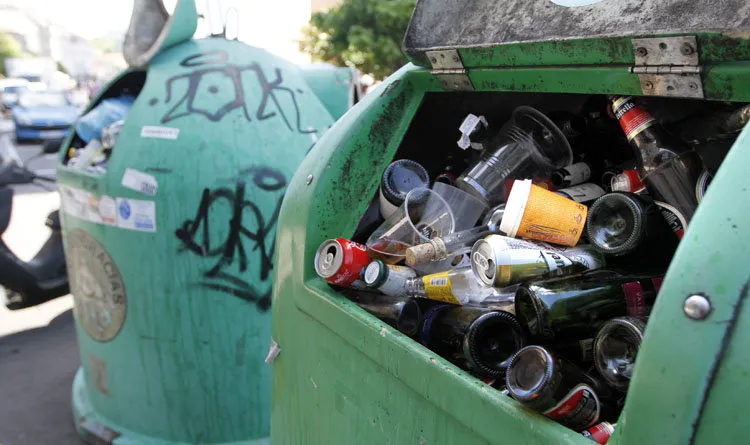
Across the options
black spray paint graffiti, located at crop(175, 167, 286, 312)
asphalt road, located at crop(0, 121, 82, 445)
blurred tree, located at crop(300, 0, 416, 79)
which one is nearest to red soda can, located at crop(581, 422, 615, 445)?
black spray paint graffiti, located at crop(175, 167, 286, 312)

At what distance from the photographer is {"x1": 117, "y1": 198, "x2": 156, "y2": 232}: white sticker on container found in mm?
2328

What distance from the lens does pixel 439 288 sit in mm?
1251

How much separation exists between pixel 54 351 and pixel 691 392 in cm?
436

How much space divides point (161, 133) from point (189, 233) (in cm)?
40

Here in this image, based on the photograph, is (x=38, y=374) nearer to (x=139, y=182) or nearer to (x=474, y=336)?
(x=139, y=182)

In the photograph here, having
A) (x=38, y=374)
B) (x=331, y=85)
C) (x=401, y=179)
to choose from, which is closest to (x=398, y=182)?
(x=401, y=179)

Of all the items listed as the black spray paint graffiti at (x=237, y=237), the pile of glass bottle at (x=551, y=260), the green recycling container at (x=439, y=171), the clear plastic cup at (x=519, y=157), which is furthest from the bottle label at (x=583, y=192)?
the black spray paint graffiti at (x=237, y=237)

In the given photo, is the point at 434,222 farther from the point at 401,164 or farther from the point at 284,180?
the point at 284,180

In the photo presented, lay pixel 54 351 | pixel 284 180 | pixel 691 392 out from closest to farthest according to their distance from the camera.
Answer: pixel 691 392, pixel 284 180, pixel 54 351

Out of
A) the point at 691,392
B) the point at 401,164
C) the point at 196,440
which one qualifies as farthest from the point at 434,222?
the point at 196,440

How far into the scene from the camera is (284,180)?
241 centimetres

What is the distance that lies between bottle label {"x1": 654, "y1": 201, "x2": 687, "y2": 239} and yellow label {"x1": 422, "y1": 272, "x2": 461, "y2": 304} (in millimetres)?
427

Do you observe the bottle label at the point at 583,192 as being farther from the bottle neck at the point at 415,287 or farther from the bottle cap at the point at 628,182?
the bottle neck at the point at 415,287

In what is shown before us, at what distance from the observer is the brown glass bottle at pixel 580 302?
3.47 ft
